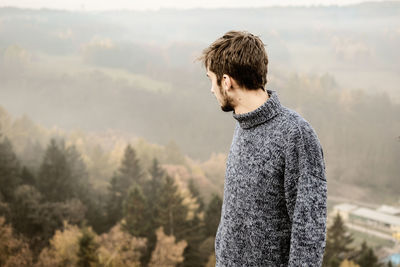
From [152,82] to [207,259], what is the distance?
249 ft

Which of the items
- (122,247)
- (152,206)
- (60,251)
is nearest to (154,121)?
(152,206)

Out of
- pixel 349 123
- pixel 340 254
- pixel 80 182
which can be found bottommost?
pixel 340 254

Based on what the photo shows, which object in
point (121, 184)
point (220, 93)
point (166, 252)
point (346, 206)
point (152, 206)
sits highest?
point (220, 93)

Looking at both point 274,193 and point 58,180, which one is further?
point 58,180

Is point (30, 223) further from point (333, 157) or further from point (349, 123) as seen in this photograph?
point (349, 123)

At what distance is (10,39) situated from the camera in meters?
93.8

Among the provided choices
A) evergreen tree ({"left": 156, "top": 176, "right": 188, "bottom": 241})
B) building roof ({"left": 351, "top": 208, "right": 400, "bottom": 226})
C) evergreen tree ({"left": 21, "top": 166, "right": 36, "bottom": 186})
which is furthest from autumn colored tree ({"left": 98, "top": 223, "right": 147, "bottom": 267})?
building roof ({"left": 351, "top": 208, "right": 400, "bottom": 226})

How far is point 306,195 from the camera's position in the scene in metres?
1.47

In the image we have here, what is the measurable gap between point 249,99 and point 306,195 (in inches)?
21.4

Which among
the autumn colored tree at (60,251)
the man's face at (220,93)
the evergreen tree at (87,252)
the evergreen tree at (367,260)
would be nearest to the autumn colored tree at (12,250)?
the autumn colored tree at (60,251)

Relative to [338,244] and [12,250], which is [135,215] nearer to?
[12,250]

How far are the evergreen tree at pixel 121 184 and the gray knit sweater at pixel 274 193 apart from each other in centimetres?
3647

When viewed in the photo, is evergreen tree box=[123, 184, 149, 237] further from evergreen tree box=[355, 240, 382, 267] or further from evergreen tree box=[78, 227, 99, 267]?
evergreen tree box=[355, 240, 382, 267]

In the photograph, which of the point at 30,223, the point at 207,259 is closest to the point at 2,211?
the point at 30,223
